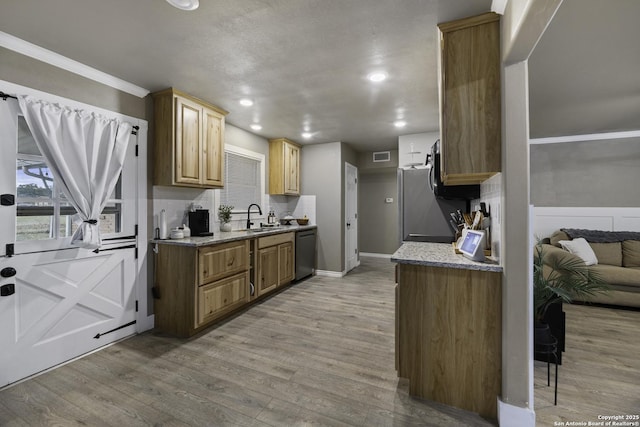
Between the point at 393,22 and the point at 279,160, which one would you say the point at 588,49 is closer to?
the point at 393,22

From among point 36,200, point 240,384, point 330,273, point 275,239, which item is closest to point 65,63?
point 36,200

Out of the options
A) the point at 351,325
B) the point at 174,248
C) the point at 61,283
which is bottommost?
the point at 351,325

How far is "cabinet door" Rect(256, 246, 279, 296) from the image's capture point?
3.58 meters

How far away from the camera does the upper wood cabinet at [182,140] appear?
9.15 ft

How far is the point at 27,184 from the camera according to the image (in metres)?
2.06

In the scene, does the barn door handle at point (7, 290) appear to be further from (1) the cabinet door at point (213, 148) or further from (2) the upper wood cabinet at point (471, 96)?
(2) the upper wood cabinet at point (471, 96)

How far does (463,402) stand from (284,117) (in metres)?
3.40

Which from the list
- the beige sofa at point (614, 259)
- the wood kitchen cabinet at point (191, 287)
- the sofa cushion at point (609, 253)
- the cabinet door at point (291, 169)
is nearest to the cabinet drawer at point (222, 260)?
the wood kitchen cabinet at point (191, 287)

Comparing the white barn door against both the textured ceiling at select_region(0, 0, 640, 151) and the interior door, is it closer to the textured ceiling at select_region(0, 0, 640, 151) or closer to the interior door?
the textured ceiling at select_region(0, 0, 640, 151)

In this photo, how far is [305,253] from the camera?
15.5 feet

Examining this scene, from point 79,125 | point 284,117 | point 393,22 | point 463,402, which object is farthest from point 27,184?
point 463,402

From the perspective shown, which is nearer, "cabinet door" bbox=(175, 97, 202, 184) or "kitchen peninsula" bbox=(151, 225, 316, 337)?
"kitchen peninsula" bbox=(151, 225, 316, 337)

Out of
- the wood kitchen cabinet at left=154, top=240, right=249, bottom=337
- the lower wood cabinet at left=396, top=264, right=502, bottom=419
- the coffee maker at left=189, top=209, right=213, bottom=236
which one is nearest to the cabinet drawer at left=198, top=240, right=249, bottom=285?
the wood kitchen cabinet at left=154, top=240, right=249, bottom=337

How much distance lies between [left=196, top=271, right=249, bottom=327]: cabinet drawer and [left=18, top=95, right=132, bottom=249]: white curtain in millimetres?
1017
